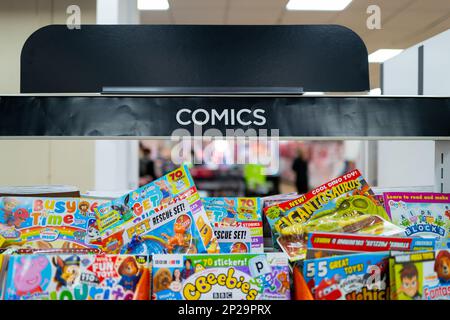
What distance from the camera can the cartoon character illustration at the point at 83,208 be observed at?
41.9 inches

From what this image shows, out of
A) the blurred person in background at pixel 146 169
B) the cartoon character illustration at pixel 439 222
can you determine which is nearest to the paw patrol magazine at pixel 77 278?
the cartoon character illustration at pixel 439 222

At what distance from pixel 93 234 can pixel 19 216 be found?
0.18m

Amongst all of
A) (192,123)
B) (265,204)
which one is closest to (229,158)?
(265,204)

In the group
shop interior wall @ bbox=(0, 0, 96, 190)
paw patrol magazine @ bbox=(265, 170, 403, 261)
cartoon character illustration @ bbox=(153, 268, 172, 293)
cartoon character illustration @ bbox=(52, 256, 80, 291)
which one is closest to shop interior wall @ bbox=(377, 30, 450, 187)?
paw patrol magazine @ bbox=(265, 170, 403, 261)

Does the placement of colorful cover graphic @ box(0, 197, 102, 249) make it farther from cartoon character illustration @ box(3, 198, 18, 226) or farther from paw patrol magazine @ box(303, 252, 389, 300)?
paw patrol magazine @ box(303, 252, 389, 300)

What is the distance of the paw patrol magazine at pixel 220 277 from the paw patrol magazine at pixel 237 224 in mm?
202

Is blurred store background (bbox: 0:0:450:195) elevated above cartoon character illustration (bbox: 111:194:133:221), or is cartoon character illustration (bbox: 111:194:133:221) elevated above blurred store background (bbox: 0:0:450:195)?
blurred store background (bbox: 0:0:450:195)

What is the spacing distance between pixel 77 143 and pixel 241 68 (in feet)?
9.78

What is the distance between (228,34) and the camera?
3.54ft

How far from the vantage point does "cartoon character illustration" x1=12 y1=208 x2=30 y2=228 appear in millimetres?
1023

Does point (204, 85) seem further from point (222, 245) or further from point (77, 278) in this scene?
point (77, 278)

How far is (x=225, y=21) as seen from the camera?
6727 mm

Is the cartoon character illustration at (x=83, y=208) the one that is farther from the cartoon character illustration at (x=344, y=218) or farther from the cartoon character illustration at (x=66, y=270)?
the cartoon character illustration at (x=344, y=218)

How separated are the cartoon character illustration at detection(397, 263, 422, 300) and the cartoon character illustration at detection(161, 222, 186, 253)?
1.44 feet
